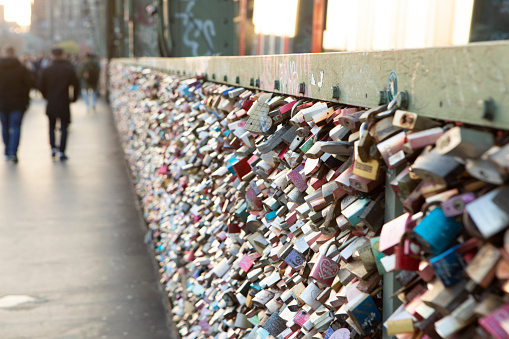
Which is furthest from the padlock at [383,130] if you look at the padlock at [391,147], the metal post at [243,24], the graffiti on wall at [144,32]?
the graffiti on wall at [144,32]

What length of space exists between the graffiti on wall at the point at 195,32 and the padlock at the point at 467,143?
9197 mm

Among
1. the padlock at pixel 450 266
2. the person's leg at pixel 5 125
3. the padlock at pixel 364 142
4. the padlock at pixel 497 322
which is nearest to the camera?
the padlock at pixel 497 322

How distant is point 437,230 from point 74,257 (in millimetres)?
5737

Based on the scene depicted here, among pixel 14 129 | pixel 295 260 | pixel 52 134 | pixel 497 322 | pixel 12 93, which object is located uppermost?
pixel 497 322

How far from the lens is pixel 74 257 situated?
20.8ft

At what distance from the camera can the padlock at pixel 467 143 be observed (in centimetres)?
94

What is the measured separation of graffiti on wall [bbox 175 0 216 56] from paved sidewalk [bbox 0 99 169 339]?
2.31 m

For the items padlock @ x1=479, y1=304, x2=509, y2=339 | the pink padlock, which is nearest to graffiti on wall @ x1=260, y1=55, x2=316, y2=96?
the pink padlock

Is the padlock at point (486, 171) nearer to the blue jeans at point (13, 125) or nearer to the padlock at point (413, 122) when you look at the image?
the padlock at point (413, 122)

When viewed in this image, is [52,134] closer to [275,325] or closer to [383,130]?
[275,325]

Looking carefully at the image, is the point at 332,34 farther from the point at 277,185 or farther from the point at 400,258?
the point at 400,258

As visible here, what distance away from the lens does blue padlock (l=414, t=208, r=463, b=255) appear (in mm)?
994

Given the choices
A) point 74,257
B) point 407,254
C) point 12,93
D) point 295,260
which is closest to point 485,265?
point 407,254

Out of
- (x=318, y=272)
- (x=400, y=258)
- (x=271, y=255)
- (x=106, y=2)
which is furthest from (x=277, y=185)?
(x=106, y=2)
